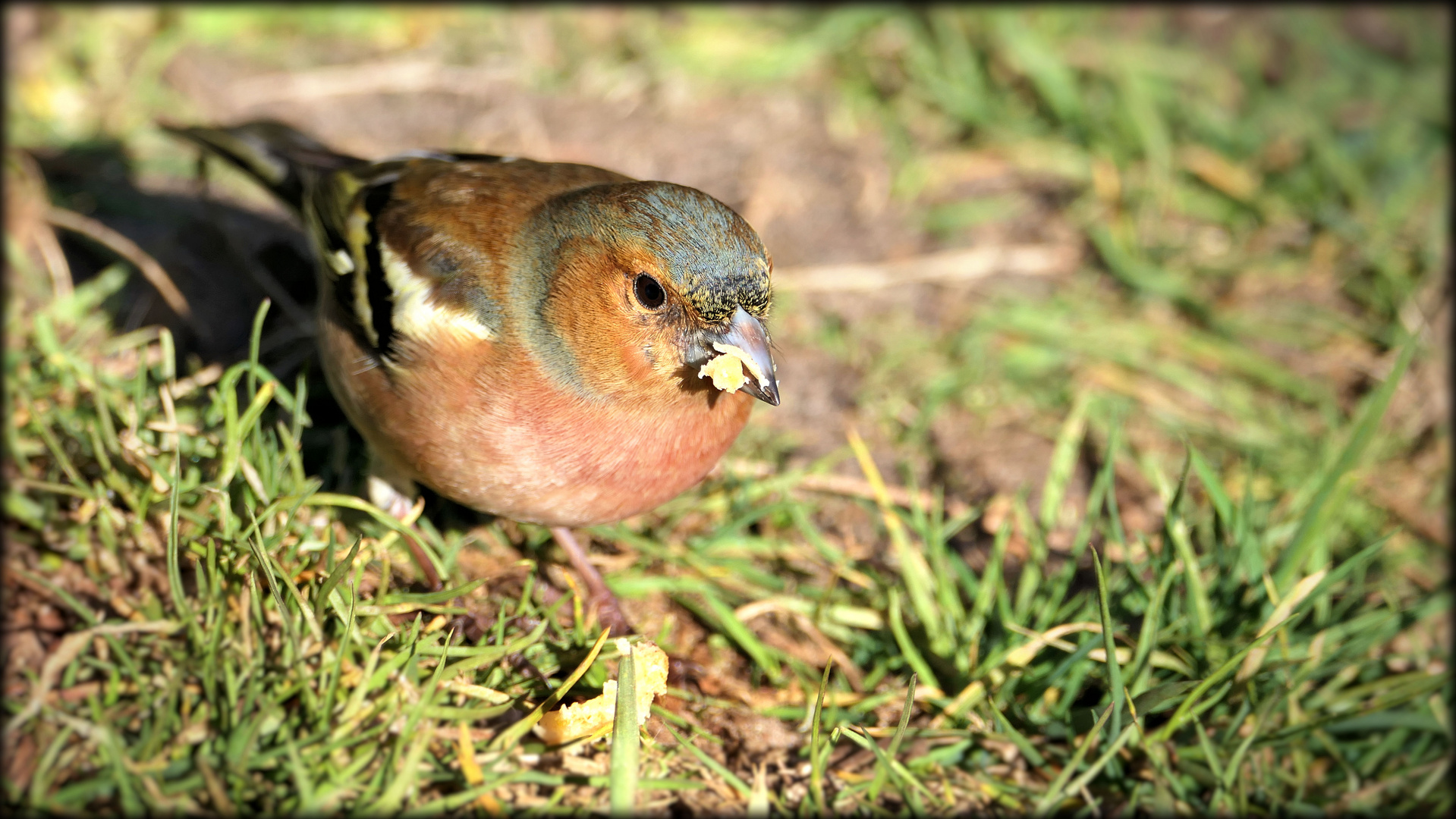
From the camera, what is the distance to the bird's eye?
8.72ft

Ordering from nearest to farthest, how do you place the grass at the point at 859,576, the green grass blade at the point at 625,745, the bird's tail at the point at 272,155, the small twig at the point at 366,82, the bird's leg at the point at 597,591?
the green grass blade at the point at 625,745 < the grass at the point at 859,576 < the bird's leg at the point at 597,591 < the bird's tail at the point at 272,155 < the small twig at the point at 366,82

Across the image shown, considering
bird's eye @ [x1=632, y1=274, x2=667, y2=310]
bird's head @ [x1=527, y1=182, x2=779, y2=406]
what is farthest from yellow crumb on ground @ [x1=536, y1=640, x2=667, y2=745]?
bird's eye @ [x1=632, y1=274, x2=667, y2=310]

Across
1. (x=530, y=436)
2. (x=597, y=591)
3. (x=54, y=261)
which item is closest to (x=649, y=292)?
(x=530, y=436)

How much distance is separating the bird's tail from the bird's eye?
140 cm

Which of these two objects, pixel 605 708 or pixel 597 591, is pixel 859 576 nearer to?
pixel 597 591

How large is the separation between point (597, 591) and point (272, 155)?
1826 mm

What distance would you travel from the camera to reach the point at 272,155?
3.71 meters

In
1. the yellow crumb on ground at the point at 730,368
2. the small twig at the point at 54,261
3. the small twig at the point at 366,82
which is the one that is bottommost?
the yellow crumb on ground at the point at 730,368

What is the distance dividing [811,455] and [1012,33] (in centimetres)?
309

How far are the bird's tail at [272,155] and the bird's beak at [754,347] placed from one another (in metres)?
1.63

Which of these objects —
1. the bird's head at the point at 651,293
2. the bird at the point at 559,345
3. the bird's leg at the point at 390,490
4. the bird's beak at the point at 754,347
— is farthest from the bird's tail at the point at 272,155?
the bird's beak at the point at 754,347

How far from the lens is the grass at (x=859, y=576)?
2.54m

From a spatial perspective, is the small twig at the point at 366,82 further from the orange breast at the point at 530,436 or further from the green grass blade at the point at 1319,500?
the green grass blade at the point at 1319,500

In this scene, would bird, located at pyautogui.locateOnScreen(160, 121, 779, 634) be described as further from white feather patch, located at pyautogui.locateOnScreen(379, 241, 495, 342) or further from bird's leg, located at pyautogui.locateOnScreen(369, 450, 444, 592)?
bird's leg, located at pyautogui.locateOnScreen(369, 450, 444, 592)
